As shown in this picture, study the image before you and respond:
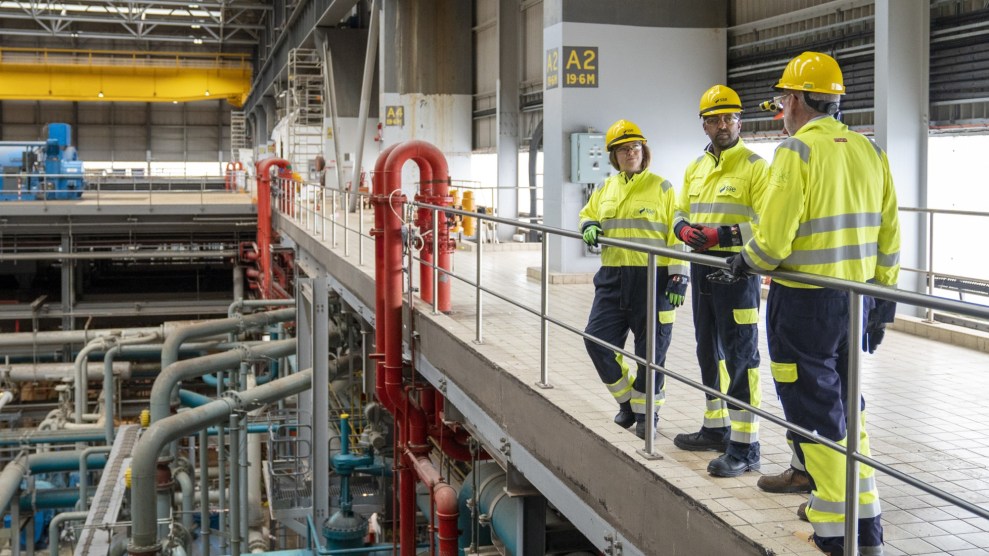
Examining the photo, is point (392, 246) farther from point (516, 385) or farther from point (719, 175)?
point (719, 175)

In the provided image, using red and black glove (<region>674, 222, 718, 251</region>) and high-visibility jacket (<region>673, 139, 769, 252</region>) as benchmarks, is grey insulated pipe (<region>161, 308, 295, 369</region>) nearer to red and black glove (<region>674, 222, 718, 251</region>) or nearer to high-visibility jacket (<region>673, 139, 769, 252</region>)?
high-visibility jacket (<region>673, 139, 769, 252</region>)

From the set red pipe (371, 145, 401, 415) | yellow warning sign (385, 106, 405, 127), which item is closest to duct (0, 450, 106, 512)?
yellow warning sign (385, 106, 405, 127)

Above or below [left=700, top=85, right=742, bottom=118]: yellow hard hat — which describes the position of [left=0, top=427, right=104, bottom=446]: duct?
below

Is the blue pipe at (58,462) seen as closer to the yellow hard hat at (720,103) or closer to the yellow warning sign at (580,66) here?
the yellow warning sign at (580,66)

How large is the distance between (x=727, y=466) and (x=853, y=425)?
1.21 metres

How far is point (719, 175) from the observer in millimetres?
4645

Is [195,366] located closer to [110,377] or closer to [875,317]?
[110,377]

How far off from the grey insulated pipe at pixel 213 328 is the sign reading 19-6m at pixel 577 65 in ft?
24.8

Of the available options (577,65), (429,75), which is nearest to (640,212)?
(577,65)

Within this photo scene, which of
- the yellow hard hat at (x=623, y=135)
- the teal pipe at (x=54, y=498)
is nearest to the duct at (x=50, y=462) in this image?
the teal pipe at (x=54, y=498)

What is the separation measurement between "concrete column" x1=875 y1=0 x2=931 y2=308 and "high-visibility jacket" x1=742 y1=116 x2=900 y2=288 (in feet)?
15.6

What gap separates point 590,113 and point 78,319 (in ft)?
76.8

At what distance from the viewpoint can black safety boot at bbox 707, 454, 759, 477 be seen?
405 centimetres

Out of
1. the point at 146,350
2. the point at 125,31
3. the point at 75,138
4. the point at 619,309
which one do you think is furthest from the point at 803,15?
the point at 75,138
